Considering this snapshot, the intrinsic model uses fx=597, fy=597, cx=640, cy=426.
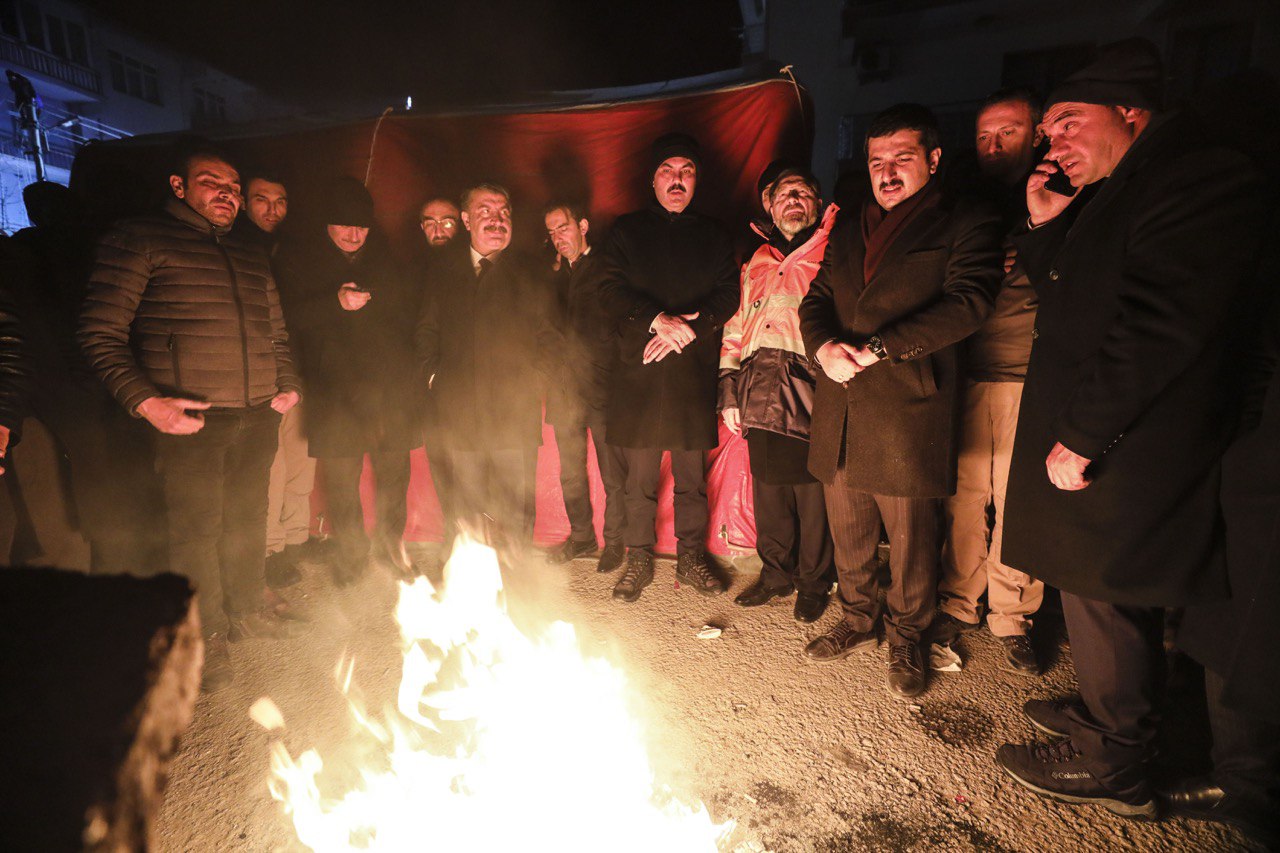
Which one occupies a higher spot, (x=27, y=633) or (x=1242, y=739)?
(x=1242, y=739)

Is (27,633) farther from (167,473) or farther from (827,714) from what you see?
(827,714)

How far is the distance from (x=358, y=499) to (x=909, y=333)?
372 cm

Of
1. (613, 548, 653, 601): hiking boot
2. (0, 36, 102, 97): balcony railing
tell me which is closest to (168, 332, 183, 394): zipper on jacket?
(613, 548, 653, 601): hiking boot

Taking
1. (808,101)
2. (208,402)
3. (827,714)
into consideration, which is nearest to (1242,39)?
(808,101)

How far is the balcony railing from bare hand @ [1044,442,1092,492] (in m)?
37.1

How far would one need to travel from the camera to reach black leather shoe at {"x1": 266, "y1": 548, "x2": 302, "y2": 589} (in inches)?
164

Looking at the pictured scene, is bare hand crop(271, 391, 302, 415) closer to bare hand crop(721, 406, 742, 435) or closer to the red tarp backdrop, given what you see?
the red tarp backdrop

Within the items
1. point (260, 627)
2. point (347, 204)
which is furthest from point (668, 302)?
point (260, 627)

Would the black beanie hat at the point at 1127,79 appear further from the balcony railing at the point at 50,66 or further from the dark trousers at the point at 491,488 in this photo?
the balcony railing at the point at 50,66

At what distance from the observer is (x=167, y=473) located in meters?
3.09

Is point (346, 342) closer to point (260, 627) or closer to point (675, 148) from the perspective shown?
point (260, 627)

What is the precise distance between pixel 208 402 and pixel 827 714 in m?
3.45

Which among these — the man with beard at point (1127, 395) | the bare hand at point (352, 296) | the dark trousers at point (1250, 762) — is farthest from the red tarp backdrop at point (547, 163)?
the dark trousers at point (1250, 762)

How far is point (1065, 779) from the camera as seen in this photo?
7.49 ft
